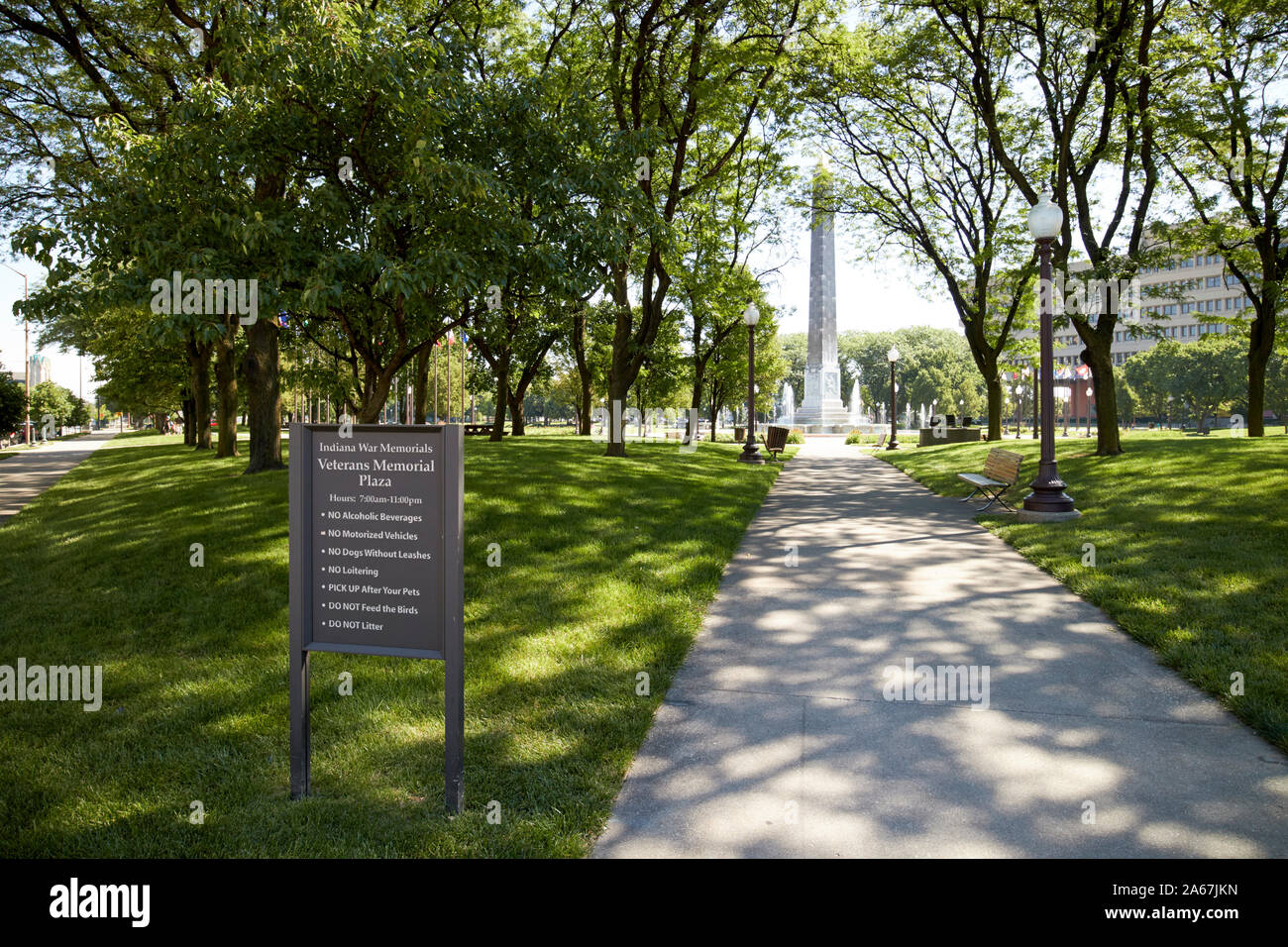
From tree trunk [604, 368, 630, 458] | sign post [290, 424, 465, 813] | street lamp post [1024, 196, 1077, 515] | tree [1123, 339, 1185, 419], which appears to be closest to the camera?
sign post [290, 424, 465, 813]

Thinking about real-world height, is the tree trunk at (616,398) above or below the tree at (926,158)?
below

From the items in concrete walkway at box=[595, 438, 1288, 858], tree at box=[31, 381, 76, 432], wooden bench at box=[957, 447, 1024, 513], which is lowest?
concrete walkway at box=[595, 438, 1288, 858]

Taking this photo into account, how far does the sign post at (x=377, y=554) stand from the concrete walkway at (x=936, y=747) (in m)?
1.20

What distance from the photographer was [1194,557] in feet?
27.4

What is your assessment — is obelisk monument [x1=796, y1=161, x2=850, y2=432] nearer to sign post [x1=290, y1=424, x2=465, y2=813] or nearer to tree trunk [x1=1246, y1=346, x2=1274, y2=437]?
tree trunk [x1=1246, y1=346, x2=1274, y2=437]

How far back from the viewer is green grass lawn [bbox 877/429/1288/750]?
17.7ft

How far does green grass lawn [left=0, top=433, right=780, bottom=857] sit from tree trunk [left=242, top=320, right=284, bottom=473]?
17.4ft

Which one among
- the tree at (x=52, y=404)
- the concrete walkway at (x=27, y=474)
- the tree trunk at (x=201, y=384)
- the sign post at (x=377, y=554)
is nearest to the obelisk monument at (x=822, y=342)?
the tree trunk at (x=201, y=384)

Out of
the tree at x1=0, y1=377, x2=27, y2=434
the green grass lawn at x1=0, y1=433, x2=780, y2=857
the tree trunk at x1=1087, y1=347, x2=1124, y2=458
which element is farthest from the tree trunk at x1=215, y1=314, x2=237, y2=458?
the tree trunk at x1=1087, y1=347, x2=1124, y2=458

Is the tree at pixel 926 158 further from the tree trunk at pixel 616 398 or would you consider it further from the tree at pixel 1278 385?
the tree at pixel 1278 385

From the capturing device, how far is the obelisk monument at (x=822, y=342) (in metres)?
43.9

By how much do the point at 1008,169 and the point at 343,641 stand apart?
18333 mm

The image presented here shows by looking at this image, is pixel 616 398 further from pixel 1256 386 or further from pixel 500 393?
pixel 1256 386
